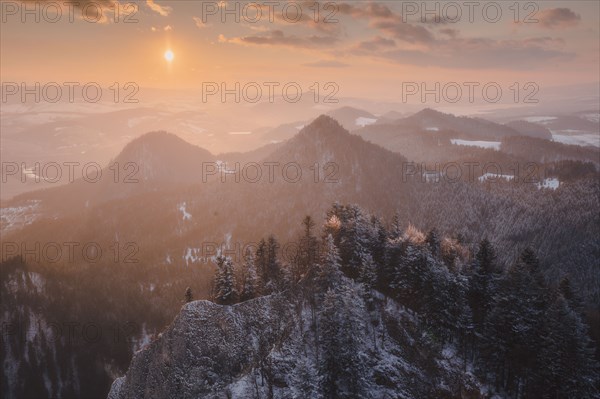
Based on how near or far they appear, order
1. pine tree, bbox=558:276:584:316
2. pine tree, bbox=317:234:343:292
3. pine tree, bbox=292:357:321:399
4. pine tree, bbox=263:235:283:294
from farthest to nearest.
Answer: pine tree, bbox=263:235:283:294 < pine tree, bbox=558:276:584:316 < pine tree, bbox=317:234:343:292 < pine tree, bbox=292:357:321:399

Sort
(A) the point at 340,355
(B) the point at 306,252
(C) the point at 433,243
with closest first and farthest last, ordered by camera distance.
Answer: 1. (A) the point at 340,355
2. (B) the point at 306,252
3. (C) the point at 433,243

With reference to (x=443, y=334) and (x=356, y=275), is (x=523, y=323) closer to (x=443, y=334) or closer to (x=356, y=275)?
(x=443, y=334)

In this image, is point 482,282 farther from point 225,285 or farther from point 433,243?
point 225,285

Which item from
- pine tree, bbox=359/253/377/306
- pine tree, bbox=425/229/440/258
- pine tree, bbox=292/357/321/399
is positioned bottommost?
pine tree, bbox=292/357/321/399

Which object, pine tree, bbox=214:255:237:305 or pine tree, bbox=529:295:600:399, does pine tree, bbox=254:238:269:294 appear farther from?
pine tree, bbox=529:295:600:399

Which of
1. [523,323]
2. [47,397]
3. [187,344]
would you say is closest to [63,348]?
[47,397]

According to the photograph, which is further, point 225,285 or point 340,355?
point 225,285

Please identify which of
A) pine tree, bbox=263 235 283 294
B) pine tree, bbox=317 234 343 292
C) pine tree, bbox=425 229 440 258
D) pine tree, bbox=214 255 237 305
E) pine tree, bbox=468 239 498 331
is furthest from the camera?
pine tree, bbox=425 229 440 258

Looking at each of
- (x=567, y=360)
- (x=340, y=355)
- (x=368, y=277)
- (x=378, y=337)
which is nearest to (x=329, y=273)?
(x=368, y=277)

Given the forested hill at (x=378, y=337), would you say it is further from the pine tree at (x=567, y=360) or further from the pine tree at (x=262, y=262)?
the pine tree at (x=262, y=262)

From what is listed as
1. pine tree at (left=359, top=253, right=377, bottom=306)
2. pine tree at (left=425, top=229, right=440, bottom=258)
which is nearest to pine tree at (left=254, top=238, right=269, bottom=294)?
pine tree at (left=359, top=253, right=377, bottom=306)

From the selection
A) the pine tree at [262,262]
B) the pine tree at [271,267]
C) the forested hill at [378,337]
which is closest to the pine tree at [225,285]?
the forested hill at [378,337]
